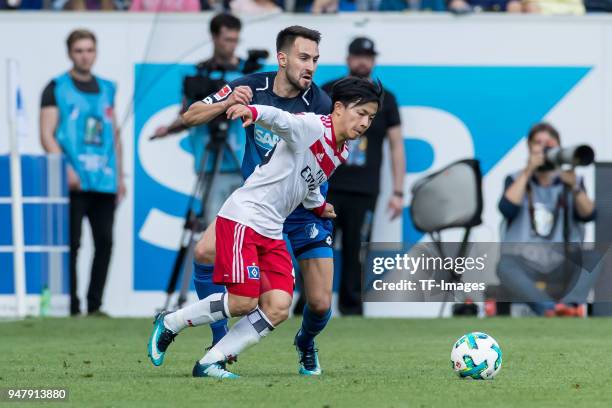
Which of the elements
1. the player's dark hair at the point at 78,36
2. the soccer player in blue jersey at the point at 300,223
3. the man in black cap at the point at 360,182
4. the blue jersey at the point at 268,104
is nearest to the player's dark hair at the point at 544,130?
the man in black cap at the point at 360,182

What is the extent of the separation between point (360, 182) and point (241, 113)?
7.94 metres

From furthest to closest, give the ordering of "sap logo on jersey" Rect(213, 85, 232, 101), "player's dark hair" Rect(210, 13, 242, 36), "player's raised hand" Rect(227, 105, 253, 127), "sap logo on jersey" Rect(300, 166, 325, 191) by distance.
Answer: "player's dark hair" Rect(210, 13, 242, 36)
"sap logo on jersey" Rect(213, 85, 232, 101)
"sap logo on jersey" Rect(300, 166, 325, 191)
"player's raised hand" Rect(227, 105, 253, 127)

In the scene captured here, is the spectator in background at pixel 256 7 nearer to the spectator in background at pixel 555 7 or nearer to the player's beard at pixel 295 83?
the spectator in background at pixel 555 7

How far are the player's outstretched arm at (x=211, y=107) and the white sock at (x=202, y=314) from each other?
1.04m

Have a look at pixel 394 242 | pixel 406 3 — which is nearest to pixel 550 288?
pixel 394 242

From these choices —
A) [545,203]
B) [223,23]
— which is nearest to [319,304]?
[223,23]

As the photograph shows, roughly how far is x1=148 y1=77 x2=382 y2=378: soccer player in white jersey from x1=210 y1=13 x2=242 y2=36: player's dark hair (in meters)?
6.75

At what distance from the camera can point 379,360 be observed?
1064 cm

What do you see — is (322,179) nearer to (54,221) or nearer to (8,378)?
(8,378)

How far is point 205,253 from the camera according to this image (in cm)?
938

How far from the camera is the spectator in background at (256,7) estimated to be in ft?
53.3

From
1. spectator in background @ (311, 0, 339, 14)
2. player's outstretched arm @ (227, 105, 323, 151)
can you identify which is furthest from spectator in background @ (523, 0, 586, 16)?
player's outstretched arm @ (227, 105, 323, 151)

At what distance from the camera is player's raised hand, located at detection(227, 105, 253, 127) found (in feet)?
26.1

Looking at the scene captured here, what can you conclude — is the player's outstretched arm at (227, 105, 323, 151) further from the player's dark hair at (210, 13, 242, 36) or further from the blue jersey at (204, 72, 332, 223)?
the player's dark hair at (210, 13, 242, 36)
